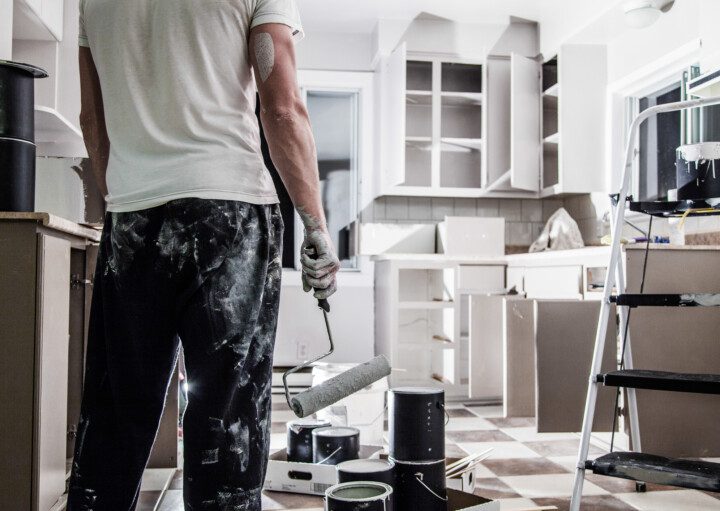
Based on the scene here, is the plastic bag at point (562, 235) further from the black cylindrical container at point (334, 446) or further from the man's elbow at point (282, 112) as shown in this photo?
the man's elbow at point (282, 112)

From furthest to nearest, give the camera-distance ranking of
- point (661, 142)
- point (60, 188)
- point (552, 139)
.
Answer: point (552, 139) < point (661, 142) < point (60, 188)

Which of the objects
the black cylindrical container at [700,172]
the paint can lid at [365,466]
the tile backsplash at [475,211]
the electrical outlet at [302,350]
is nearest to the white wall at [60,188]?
the paint can lid at [365,466]

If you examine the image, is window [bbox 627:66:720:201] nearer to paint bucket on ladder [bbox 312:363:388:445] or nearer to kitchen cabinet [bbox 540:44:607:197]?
kitchen cabinet [bbox 540:44:607:197]

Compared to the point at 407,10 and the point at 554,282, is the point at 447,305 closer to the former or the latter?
the point at 554,282

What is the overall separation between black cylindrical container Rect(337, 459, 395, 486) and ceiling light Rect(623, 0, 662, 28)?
2572 millimetres

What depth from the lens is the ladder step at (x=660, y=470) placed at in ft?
5.53

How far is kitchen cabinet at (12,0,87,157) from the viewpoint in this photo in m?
2.83

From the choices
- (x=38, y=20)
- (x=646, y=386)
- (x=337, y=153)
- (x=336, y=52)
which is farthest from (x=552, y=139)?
(x=38, y=20)

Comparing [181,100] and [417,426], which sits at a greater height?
[181,100]

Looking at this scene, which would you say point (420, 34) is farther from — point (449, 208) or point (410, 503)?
point (410, 503)

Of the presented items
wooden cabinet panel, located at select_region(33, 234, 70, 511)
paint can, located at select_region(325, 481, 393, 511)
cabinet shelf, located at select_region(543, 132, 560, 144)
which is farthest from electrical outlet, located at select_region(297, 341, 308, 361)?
paint can, located at select_region(325, 481, 393, 511)

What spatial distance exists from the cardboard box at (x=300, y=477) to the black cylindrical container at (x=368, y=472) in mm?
431

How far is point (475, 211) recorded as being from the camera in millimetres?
4828

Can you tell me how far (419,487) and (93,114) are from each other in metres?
1.09
